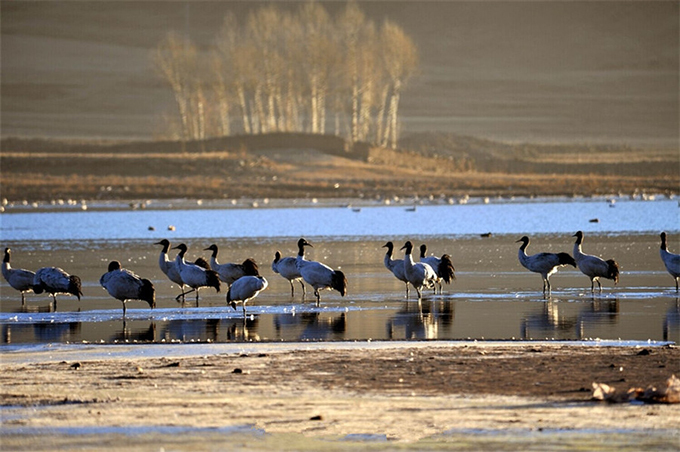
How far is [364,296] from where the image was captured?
20922mm

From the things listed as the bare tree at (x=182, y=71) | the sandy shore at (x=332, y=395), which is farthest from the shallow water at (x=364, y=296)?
the bare tree at (x=182, y=71)

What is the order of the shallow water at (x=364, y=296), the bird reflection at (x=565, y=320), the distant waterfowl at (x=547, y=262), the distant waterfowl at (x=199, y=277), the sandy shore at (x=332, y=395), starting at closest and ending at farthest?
the sandy shore at (x=332, y=395)
the bird reflection at (x=565, y=320)
the shallow water at (x=364, y=296)
the distant waterfowl at (x=199, y=277)
the distant waterfowl at (x=547, y=262)

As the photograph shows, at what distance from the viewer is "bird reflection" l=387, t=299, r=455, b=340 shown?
15.6m

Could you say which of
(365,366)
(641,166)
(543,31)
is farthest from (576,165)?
(365,366)

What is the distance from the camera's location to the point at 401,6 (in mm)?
183000

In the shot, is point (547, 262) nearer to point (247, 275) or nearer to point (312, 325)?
point (247, 275)

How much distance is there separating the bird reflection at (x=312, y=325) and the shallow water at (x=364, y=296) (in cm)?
2

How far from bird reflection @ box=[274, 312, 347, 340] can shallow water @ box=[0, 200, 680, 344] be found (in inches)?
0.8

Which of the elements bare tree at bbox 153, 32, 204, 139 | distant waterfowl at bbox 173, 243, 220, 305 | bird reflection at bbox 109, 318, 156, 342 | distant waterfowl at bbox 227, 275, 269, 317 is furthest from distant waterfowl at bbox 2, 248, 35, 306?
bare tree at bbox 153, 32, 204, 139

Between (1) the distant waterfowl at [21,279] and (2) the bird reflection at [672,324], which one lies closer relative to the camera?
(2) the bird reflection at [672,324]

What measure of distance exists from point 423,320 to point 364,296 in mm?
3812

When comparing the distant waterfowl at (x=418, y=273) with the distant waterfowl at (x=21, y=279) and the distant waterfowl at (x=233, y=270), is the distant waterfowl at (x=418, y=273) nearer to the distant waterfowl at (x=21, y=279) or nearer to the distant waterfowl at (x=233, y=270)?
the distant waterfowl at (x=233, y=270)

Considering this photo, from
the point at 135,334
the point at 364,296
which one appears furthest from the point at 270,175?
the point at 135,334

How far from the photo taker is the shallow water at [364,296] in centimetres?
1599
